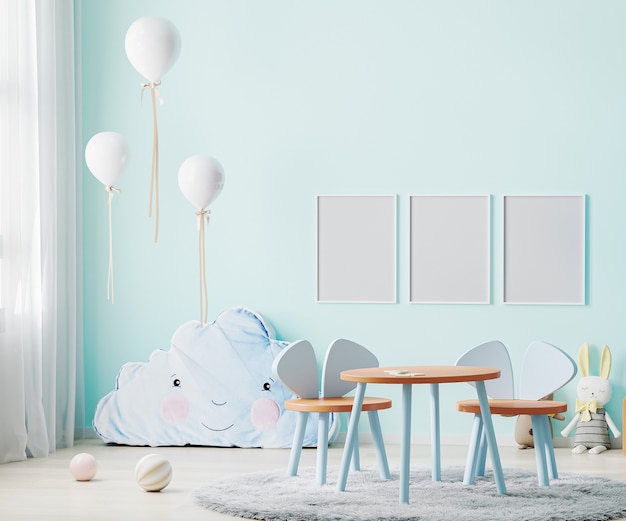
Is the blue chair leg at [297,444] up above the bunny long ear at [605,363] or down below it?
below

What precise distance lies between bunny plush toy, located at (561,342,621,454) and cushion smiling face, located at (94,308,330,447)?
4.60 ft

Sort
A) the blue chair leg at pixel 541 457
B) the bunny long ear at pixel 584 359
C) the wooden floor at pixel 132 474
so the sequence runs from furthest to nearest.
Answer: the bunny long ear at pixel 584 359 < the blue chair leg at pixel 541 457 < the wooden floor at pixel 132 474

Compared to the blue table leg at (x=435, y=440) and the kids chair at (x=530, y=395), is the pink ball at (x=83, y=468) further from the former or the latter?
the kids chair at (x=530, y=395)

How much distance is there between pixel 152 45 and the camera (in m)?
4.57

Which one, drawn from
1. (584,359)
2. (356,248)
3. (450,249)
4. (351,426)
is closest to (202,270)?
(356,248)

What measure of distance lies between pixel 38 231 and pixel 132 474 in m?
1.46

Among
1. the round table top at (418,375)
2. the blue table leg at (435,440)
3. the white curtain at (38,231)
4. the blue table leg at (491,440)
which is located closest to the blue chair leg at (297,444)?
the round table top at (418,375)

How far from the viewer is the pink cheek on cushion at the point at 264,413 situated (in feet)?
17.1

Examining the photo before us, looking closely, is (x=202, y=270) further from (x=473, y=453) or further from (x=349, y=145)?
(x=473, y=453)

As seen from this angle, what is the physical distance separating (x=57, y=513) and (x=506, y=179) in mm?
2982

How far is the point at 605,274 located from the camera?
17.1ft

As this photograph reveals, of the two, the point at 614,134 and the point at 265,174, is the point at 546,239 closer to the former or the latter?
the point at 614,134

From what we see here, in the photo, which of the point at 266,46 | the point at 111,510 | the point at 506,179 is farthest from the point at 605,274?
the point at 111,510

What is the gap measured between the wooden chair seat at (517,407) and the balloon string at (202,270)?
64.8 inches
